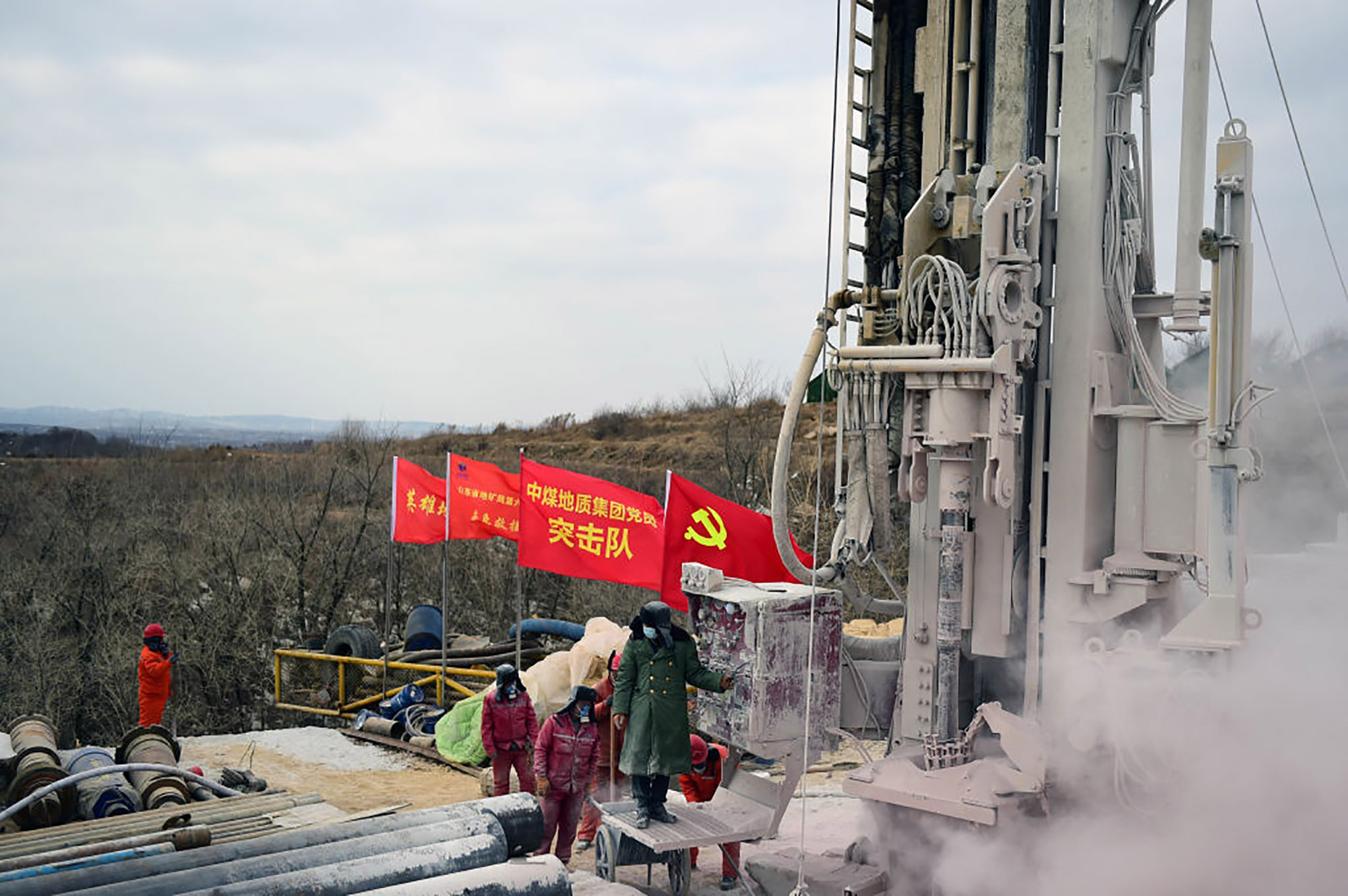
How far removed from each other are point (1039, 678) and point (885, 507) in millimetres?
1469

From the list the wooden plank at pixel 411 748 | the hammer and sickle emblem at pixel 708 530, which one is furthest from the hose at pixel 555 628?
the hammer and sickle emblem at pixel 708 530

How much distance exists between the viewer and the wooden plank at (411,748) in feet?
44.0

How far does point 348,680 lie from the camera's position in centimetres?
1859

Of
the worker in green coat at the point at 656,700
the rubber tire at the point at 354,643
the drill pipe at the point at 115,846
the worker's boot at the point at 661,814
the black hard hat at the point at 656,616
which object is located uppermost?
the black hard hat at the point at 656,616

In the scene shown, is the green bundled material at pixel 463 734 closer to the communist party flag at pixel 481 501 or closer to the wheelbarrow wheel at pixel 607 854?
the communist party flag at pixel 481 501

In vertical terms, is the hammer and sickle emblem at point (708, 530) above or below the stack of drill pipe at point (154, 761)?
above

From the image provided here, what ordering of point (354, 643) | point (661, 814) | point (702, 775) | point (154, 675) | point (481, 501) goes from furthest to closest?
point (354, 643), point (481, 501), point (154, 675), point (702, 775), point (661, 814)

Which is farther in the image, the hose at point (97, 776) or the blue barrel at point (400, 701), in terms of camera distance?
the blue barrel at point (400, 701)

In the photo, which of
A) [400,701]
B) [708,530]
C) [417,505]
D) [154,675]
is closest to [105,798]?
[154,675]

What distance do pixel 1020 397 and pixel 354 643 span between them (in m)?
14.0

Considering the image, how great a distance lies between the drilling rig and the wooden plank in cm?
631

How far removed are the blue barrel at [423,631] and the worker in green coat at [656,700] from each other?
12.1 meters

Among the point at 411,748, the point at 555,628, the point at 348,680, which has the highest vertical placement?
the point at 555,628

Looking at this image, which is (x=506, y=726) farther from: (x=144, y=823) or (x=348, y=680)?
(x=348, y=680)
